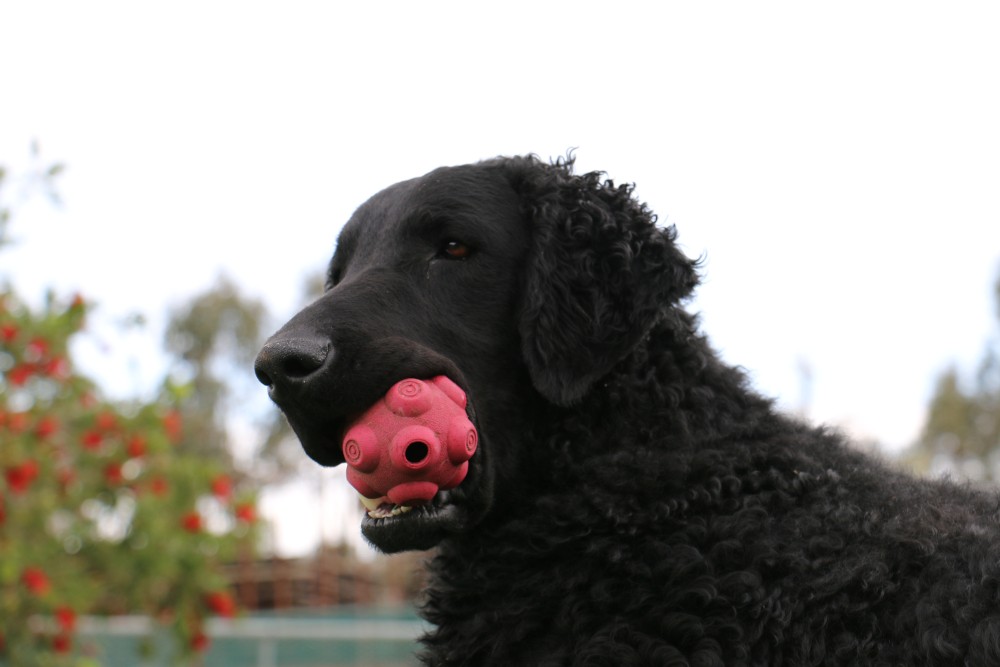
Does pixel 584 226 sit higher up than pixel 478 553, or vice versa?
pixel 584 226

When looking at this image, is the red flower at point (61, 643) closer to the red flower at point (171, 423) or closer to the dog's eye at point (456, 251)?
the red flower at point (171, 423)

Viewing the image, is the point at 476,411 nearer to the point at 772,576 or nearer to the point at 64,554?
the point at 772,576

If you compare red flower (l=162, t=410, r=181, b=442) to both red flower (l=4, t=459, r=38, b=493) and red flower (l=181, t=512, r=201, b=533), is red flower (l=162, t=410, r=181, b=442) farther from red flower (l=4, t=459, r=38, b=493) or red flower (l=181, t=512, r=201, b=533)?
red flower (l=4, t=459, r=38, b=493)

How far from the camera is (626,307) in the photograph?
3641mm

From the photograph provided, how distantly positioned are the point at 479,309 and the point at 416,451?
70 cm

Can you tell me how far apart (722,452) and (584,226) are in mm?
969

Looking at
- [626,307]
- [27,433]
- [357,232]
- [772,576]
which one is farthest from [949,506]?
[27,433]

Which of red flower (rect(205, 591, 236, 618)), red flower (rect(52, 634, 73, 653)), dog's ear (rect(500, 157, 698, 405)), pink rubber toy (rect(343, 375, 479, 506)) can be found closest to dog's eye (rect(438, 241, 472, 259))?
dog's ear (rect(500, 157, 698, 405))

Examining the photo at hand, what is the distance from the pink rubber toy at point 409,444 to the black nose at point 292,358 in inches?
9.0

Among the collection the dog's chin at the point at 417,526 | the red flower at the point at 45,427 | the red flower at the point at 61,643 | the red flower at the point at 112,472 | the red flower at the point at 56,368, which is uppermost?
the red flower at the point at 56,368

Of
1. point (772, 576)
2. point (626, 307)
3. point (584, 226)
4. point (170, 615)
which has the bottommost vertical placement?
point (170, 615)

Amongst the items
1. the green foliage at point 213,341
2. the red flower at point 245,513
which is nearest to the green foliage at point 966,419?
the green foliage at point 213,341

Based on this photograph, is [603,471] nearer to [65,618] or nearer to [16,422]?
[16,422]

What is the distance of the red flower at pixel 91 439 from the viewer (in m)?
7.86
